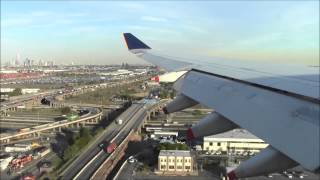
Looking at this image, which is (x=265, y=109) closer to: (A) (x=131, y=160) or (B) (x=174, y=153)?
(B) (x=174, y=153)

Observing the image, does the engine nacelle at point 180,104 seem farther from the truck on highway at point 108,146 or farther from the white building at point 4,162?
the white building at point 4,162

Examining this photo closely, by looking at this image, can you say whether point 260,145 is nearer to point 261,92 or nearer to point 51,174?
point 51,174

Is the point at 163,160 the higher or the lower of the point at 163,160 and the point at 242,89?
the lower

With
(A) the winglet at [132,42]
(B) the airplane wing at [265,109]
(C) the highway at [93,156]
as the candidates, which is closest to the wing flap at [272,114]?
(B) the airplane wing at [265,109]

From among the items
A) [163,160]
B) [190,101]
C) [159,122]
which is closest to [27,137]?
[159,122]

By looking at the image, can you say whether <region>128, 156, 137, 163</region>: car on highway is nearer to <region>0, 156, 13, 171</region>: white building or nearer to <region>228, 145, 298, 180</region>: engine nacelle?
<region>0, 156, 13, 171</region>: white building

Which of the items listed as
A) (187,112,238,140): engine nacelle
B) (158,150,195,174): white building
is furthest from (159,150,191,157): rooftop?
(187,112,238,140): engine nacelle
